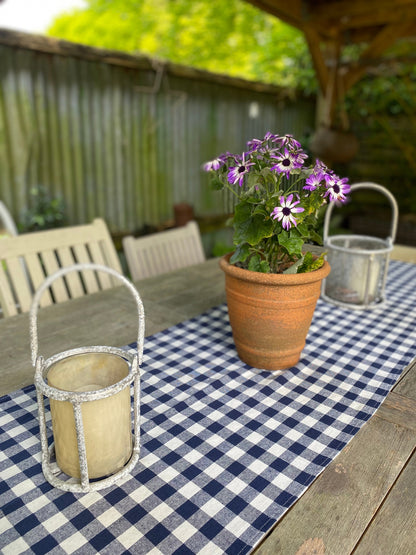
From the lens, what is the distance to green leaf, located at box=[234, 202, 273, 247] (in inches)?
32.9

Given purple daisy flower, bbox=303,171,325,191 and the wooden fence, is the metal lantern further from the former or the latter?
the wooden fence

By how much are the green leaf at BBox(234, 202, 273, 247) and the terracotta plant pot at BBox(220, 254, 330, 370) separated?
63 millimetres

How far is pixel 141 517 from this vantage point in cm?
56

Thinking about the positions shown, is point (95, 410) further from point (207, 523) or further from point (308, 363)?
point (308, 363)

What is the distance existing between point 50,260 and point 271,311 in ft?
2.81

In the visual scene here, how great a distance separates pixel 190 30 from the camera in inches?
416

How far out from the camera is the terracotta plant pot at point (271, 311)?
33.5 inches

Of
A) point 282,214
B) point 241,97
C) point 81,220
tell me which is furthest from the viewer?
point 241,97

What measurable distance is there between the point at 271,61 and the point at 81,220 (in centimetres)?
659

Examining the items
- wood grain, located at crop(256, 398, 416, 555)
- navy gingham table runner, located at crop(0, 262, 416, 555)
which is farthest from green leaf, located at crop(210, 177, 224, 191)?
wood grain, located at crop(256, 398, 416, 555)

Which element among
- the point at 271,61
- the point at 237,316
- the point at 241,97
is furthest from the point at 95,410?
the point at 271,61

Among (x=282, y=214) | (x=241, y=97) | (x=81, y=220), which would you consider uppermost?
(x=241, y=97)

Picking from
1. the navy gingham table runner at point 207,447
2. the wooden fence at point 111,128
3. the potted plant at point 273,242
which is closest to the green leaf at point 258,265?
the potted plant at point 273,242

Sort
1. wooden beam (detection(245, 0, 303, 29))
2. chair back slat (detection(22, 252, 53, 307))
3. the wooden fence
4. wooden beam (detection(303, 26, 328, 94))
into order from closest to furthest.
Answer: chair back slat (detection(22, 252, 53, 307)), the wooden fence, wooden beam (detection(245, 0, 303, 29)), wooden beam (detection(303, 26, 328, 94))
